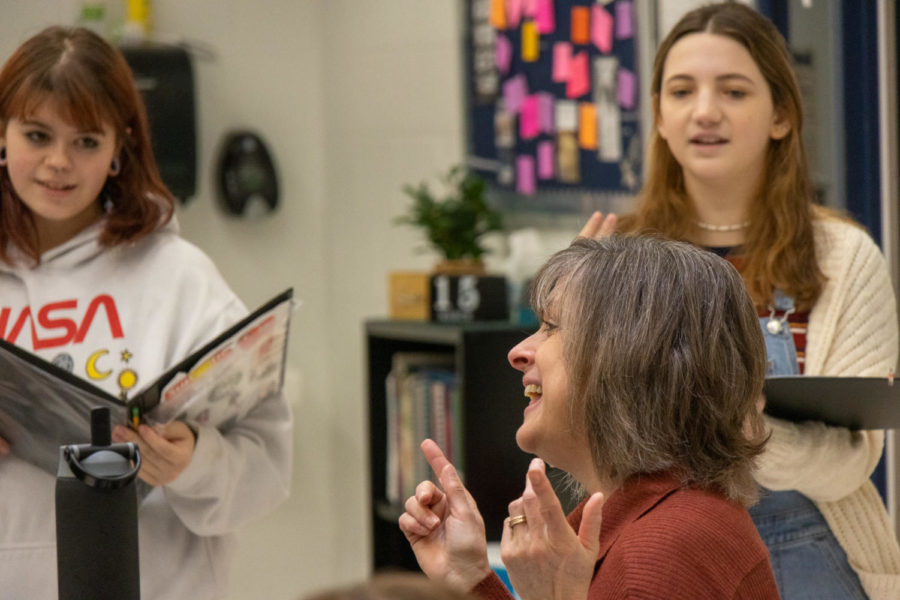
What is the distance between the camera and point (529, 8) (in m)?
3.43

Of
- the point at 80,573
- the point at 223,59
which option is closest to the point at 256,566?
the point at 223,59

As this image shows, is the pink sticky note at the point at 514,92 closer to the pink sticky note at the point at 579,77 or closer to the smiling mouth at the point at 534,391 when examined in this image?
the pink sticky note at the point at 579,77

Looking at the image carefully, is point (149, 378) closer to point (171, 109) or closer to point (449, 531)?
point (449, 531)

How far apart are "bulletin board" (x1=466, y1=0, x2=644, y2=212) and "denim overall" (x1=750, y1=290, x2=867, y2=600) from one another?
1409 mm

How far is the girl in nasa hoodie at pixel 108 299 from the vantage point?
173cm

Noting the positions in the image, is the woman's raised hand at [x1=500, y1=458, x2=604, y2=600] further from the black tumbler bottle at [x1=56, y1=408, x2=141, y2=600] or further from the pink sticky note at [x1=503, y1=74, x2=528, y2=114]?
the pink sticky note at [x1=503, y1=74, x2=528, y2=114]

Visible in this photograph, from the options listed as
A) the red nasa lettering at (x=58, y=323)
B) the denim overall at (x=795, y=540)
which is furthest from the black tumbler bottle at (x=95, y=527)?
the denim overall at (x=795, y=540)

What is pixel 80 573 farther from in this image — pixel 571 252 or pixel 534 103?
pixel 534 103

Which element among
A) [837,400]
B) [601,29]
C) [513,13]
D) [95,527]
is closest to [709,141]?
[837,400]

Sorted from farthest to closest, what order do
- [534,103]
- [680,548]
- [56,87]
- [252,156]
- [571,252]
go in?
[252,156]
[534,103]
[56,87]
[571,252]
[680,548]

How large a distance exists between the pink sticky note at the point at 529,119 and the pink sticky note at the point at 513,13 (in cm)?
24

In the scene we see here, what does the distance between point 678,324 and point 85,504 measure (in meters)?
0.65

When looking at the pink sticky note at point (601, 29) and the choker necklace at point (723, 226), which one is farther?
the pink sticky note at point (601, 29)

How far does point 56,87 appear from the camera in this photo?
1.78 m
